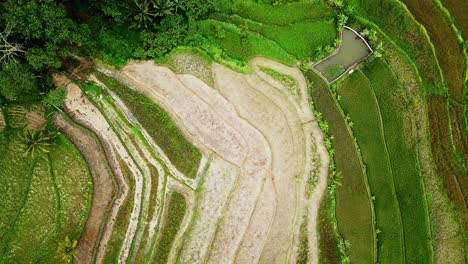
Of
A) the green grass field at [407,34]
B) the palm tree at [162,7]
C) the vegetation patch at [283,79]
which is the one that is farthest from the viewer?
the green grass field at [407,34]

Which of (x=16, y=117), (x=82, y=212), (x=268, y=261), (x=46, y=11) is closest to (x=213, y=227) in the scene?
(x=268, y=261)

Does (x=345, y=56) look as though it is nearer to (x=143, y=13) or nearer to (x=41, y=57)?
(x=143, y=13)

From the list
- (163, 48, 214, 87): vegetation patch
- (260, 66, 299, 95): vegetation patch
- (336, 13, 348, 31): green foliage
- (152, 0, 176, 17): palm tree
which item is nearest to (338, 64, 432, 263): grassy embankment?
(336, 13, 348, 31): green foliage

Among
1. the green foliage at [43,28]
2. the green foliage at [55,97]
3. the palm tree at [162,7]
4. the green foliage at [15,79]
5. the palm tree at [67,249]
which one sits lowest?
the palm tree at [67,249]

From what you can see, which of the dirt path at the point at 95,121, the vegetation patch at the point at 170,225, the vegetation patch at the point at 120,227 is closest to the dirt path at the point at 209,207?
the vegetation patch at the point at 170,225

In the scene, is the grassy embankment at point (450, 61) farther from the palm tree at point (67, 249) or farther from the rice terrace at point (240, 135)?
the palm tree at point (67, 249)

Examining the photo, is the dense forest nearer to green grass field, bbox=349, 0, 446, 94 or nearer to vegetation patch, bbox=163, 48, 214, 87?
vegetation patch, bbox=163, 48, 214, 87
